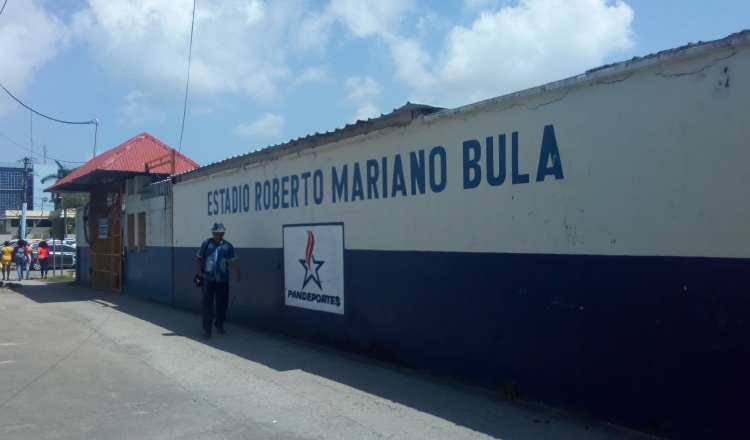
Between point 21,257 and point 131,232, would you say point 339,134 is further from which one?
point 21,257

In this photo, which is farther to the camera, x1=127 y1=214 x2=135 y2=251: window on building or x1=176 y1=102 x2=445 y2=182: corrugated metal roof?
x1=127 y1=214 x2=135 y2=251: window on building

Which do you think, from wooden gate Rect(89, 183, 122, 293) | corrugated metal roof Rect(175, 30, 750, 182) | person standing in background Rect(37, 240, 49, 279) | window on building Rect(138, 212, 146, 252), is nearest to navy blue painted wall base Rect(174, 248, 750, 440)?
corrugated metal roof Rect(175, 30, 750, 182)

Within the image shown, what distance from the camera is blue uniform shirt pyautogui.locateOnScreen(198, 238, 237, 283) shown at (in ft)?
35.5

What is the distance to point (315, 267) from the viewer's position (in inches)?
390

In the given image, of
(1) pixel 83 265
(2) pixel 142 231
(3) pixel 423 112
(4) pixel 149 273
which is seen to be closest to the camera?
(3) pixel 423 112

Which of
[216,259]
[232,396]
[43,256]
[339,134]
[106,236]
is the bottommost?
[232,396]

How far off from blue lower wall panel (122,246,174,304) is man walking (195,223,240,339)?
4.85 m

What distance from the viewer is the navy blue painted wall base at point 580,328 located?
5.00 metres

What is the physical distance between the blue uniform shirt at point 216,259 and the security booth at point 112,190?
5247 mm

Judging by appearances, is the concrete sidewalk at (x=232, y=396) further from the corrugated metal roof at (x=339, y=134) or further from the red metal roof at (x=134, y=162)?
the red metal roof at (x=134, y=162)

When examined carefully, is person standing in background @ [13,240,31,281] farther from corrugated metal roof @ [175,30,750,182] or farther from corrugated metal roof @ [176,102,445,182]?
corrugated metal roof @ [176,102,445,182]

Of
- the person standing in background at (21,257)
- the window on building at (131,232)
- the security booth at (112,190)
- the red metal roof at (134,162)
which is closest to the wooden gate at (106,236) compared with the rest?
the security booth at (112,190)

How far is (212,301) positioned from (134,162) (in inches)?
310

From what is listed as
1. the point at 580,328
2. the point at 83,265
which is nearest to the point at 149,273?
the point at 83,265
